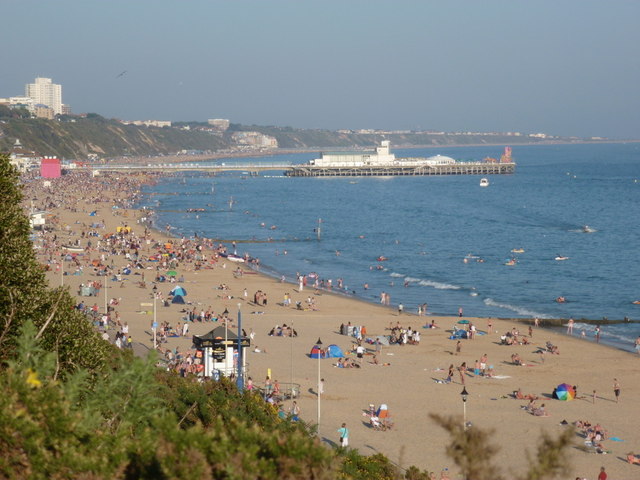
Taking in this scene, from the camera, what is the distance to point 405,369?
2341cm

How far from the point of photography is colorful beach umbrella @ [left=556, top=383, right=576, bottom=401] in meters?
20.6

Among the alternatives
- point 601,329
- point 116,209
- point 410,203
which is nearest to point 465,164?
point 410,203

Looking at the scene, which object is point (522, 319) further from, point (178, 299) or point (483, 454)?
point (483, 454)

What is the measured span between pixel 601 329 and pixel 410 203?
59.2 metres

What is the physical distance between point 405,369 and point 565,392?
4.41 m


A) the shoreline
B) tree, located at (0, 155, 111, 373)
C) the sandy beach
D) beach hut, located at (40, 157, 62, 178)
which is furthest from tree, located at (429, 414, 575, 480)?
beach hut, located at (40, 157, 62, 178)

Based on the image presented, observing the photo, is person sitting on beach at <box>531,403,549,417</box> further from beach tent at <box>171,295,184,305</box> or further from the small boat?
the small boat

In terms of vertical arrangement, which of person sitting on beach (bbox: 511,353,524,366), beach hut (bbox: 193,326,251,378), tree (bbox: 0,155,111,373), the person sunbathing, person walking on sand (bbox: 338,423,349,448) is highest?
tree (bbox: 0,155,111,373)

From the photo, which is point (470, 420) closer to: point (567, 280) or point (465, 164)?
point (567, 280)

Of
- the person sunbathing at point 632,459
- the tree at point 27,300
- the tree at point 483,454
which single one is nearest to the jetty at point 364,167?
the person sunbathing at point 632,459

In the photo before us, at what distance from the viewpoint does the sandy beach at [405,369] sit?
17406 mm

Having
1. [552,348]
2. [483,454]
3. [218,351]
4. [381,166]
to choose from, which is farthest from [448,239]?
[381,166]

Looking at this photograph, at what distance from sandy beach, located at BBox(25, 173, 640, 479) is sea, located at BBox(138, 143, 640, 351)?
2770 millimetres

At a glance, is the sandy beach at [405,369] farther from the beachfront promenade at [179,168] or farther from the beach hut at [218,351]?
the beachfront promenade at [179,168]
